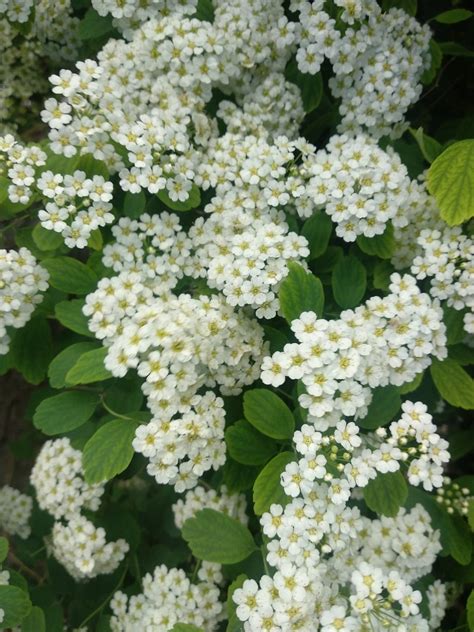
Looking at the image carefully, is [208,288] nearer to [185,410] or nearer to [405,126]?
[185,410]

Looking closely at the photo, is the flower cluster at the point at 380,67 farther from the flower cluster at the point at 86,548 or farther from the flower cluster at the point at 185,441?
the flower cluster at the point at 86,548

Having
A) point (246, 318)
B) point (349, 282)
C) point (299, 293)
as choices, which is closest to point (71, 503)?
point (246, 318)

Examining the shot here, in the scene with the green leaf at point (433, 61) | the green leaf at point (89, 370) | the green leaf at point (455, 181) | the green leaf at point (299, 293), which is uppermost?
the green leaf at point (433, 61)

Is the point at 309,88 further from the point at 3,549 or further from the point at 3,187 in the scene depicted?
the point at 3,549

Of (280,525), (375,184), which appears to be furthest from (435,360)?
(280,525)

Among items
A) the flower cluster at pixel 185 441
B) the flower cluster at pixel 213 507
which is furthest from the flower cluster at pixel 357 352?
the flower cluster at pixel 213 507
